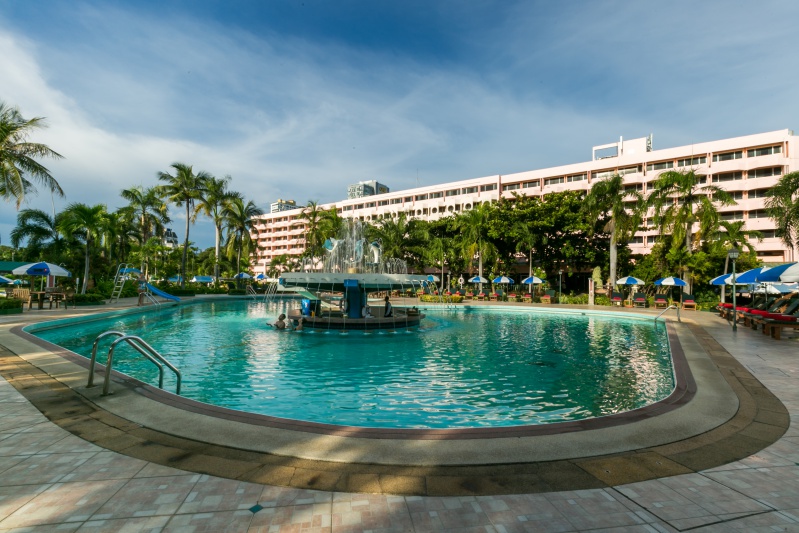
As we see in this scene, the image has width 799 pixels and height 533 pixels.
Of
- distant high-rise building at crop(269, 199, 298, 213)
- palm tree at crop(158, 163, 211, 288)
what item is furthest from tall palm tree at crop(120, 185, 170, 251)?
distant high-rise building at crop(269, 199, 298, 213)

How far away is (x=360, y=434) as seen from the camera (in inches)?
219

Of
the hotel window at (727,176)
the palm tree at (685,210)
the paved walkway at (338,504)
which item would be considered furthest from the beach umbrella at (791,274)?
the hotel window at (727,176)

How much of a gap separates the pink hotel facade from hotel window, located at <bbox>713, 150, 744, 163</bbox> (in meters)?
0.08

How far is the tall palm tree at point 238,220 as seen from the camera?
51.7 metres

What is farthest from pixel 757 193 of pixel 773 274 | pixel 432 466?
pixel 432 466

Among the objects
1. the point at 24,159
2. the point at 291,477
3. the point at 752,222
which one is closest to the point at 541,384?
the point at 291,477

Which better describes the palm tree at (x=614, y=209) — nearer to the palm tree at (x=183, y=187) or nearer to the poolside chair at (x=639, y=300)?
the poolside chair at (x=639, y=300)

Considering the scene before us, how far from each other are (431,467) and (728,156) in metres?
63.4

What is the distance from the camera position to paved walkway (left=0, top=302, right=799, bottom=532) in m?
3.51

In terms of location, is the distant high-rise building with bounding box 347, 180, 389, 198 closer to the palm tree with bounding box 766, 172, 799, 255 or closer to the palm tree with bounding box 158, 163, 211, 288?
the palm tree with bounding box 158, 163, 211, 288

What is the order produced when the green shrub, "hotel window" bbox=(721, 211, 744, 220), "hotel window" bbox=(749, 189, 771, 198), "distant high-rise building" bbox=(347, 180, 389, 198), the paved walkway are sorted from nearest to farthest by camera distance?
1. the paved walkway
2. the green shrub
3. "hotel window" bbox=(749, 189, 771, 198)
4. "hotel window" bbox=(721, 211, 744, 220)
5. "distant high-rise building" bbox=(347, 180, 389, 198)

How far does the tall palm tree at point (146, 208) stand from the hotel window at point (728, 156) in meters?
69.4

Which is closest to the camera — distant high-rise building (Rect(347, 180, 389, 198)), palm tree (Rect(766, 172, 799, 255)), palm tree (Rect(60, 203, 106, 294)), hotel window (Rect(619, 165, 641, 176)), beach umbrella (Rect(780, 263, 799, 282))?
beach umbrella (Rect(780, 263, 799, 282))

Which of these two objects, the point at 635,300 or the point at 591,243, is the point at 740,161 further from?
the point at 635,300
